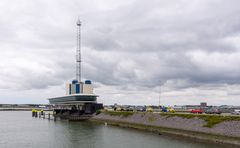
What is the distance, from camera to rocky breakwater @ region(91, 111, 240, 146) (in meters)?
48.7

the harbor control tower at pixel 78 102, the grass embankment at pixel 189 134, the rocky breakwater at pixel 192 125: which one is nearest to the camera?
the grass embankment at pixel 189 134

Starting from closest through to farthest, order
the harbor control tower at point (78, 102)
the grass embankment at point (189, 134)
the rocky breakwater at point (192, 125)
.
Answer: the grass embankment at point (189, 134) → the rocky breakwater at point (192, 125) → the harbor control tower at point (78, 102)

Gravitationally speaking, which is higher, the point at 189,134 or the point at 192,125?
the point at 192,125

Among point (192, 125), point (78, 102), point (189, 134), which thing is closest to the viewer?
point (189, 134)

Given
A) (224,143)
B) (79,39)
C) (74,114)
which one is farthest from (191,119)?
(79,39)

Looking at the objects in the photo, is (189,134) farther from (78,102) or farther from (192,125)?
(78,102)

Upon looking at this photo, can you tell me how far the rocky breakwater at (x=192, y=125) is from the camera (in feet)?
160

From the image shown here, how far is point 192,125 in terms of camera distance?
58.8 m

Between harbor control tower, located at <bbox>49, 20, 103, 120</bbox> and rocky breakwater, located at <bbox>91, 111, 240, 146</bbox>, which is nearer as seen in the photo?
rocky breakwater, located at <bbox>91, 111, 240, 146</bbox>

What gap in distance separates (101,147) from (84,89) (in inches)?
4991

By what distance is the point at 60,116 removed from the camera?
133m

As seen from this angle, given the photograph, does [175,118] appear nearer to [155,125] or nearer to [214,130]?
[155,125]

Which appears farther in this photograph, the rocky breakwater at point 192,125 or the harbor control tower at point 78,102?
the harbor control tower at point 78,102

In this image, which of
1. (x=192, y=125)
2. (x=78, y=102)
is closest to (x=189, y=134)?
(x=192, y=125)
